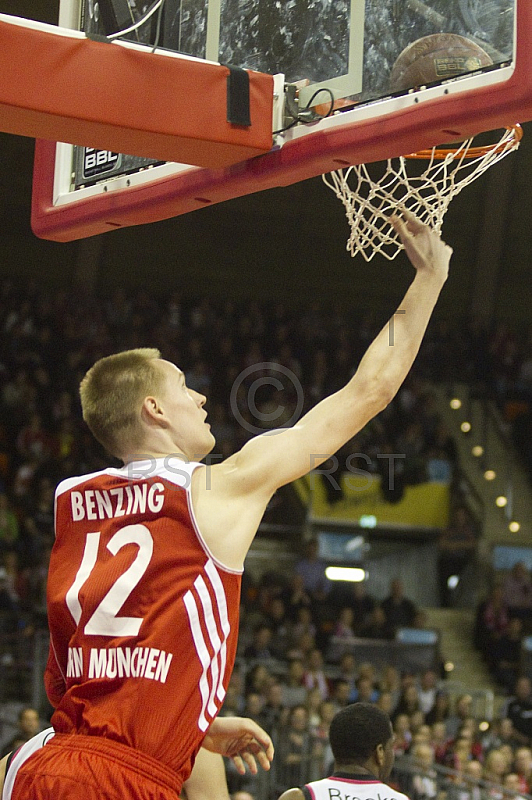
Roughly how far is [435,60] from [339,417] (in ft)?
3.74

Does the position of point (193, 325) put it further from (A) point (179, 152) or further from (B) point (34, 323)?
(A) point (179, 152)

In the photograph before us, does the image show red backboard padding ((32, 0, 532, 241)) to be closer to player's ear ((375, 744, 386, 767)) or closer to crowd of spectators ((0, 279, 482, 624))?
player's ear ((375, 744, 386, 767))

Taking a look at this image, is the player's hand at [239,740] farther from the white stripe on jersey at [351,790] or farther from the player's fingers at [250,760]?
the white stripe on jersey at [351,790]

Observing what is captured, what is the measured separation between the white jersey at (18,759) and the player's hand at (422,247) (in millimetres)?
1386

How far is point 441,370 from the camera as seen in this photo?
17.1 metres

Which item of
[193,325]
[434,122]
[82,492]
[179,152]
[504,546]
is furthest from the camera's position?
[193,325]

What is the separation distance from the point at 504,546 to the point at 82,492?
1276 centimetres

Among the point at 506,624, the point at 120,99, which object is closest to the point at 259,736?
the point at 120,99

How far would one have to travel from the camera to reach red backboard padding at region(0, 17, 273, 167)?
2.96 m

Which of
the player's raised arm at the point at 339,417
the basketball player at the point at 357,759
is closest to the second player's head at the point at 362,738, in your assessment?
the basketball player at the point at 357,759

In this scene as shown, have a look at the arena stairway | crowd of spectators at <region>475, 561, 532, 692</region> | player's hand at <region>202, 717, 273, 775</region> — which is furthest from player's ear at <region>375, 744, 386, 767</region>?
crowd of spectators at <region>475, 561, 532, 692</region>

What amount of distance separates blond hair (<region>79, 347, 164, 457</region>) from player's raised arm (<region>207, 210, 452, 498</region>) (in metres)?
0.25

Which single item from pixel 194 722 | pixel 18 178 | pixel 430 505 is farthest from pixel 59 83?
pixel 18 178

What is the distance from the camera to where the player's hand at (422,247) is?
2676 millimetres
